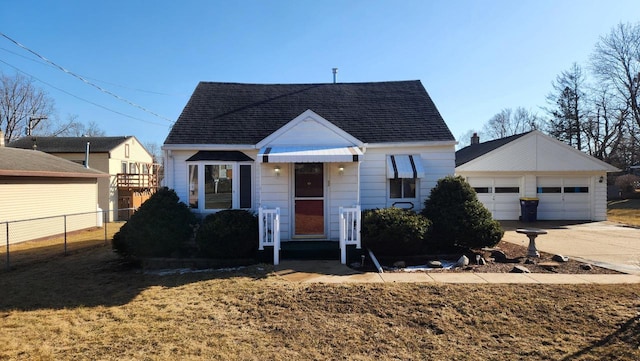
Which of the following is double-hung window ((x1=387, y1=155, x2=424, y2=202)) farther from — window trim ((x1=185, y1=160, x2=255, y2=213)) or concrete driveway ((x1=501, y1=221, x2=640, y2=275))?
window trim ((x1=185, y1=160, x2=255, y2=213))

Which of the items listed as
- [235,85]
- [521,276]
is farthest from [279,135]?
[521,276]

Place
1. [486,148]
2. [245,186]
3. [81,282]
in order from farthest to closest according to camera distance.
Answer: [486,148]
[245,186]
[81,282]

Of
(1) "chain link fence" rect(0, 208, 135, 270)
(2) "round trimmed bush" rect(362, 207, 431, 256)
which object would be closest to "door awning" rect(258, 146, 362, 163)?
(2) "round trimmed bush" rect(362, 207, 431, 256)

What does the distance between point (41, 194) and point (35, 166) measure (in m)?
1.25

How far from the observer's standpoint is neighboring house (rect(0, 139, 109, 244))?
13695 millimetres

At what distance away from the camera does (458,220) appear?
860cm

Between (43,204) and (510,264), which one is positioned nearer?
(510,264)

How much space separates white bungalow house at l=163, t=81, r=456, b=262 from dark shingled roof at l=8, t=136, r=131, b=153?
18.2 meters

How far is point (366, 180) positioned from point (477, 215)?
319 centimetres

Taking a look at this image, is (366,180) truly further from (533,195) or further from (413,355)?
(533,195)

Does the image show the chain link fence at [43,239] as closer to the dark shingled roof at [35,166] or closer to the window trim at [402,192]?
the dark shingled roof at [35,166]

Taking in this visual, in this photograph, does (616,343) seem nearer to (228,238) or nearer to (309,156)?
(309,156)

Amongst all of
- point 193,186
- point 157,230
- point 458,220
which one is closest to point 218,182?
point 193,186

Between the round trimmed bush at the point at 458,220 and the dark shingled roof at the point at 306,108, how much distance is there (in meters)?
2.00
